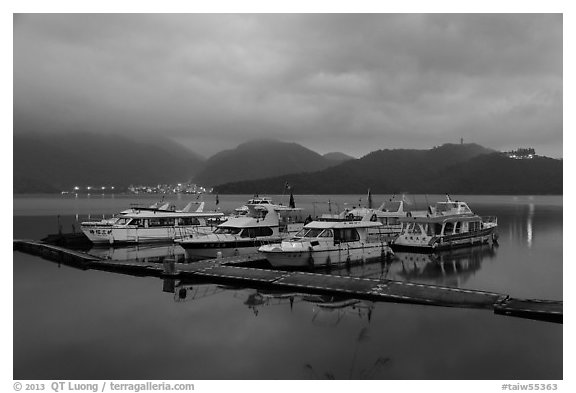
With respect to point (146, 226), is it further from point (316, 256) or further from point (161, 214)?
point (316, 256)

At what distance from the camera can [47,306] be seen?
24.8 meters

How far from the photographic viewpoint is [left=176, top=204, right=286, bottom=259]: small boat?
34.6m

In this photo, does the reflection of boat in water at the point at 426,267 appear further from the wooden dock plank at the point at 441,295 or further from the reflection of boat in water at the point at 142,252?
the reflection of boat in water at the point at 142,252

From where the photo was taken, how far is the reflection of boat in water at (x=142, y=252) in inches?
1566

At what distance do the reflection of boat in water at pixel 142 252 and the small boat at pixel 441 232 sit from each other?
22.6m

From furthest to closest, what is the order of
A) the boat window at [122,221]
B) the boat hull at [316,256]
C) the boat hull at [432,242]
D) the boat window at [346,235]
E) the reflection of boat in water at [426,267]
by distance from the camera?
1. the boat window at [122,221]
2. the boat hull at [432,242]
3. the boat window at [346,235]
4. the reflection of boat in water at [426,267]
5. the boat hull at [316,256]

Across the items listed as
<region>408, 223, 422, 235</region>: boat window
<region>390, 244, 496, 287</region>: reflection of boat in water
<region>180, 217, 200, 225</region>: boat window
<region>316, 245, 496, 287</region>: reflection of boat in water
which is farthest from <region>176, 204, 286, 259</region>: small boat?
<region>408, 223, 422, 235</region>: boat window

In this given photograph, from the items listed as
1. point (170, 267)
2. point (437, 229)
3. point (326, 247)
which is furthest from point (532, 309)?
point (437, 229)

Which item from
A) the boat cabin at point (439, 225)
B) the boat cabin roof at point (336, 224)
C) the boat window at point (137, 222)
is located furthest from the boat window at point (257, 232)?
the boat window at point (137, 222)

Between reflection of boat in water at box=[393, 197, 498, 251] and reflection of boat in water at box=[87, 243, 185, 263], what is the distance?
2265 cm

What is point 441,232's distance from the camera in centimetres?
4219

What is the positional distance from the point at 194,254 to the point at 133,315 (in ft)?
44.5

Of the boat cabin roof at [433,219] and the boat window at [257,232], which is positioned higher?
the boat cabin roof at [433,219]

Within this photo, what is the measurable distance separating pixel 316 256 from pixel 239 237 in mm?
9207
